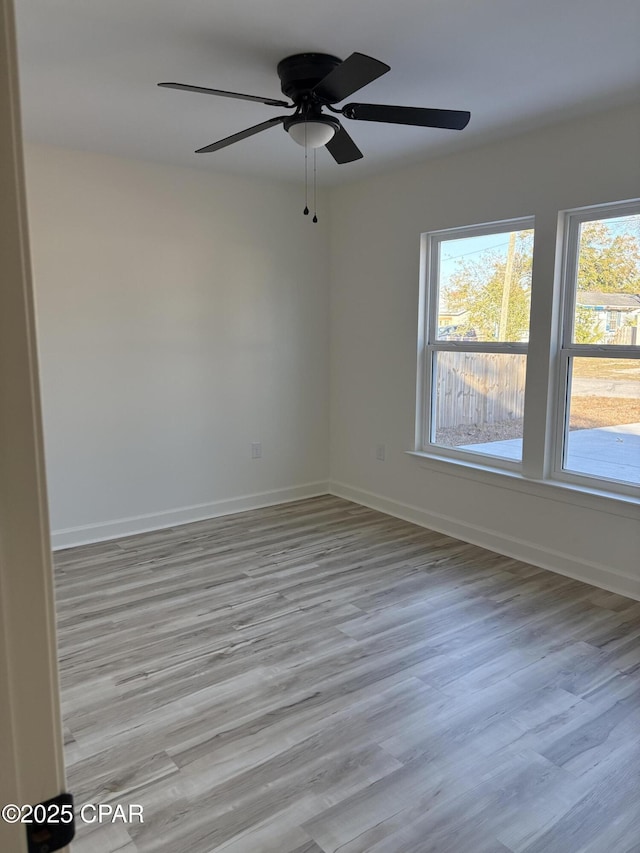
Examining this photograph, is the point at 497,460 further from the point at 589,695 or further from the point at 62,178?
the point at 62,178

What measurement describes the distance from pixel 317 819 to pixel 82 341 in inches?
127

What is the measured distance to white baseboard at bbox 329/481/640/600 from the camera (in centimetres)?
332

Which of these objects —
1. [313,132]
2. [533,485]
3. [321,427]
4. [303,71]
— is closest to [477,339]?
[533,485]

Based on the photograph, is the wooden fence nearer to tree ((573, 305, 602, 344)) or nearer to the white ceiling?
Result: tree ((573, 305, 602, 344))

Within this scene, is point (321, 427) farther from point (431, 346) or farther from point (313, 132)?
point (313, 132)

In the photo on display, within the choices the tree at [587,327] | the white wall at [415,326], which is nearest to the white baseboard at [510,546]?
the white wall at [415,326]

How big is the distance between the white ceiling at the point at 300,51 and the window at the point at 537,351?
72cm

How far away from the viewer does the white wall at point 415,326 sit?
3.26m

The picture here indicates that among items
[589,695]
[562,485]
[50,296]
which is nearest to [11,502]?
[589,695]

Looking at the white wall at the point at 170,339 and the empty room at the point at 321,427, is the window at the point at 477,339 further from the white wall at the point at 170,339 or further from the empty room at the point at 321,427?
the white wall at the point at 170,339

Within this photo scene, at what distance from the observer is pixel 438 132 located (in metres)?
3.42

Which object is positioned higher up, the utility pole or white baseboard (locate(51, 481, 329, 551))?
the utility pole

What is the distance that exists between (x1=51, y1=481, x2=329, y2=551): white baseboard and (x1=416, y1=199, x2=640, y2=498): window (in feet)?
4.05

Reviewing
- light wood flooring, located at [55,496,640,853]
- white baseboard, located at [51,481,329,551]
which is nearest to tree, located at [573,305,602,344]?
light wood flooring, located at [55,496,640,853]
